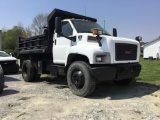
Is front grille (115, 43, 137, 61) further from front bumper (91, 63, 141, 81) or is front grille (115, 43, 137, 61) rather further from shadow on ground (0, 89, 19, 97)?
shadow on ground (0, 89, 19, 97)

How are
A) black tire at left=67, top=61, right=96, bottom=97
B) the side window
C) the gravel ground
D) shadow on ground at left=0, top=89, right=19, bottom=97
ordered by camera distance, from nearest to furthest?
the gravel ground → black tire at left=67, top=61, right=96, bottom=97 → shadow on ground at left=0, top=89, right=19, bottom=97 → the side window

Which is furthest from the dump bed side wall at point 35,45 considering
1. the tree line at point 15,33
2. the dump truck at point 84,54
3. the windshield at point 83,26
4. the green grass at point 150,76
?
the tree line at point 15,33

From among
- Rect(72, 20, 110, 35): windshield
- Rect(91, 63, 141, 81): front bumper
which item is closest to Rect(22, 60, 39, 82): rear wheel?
Rect(72, 20, 110, 35): windshield

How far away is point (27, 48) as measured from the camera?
10.6m

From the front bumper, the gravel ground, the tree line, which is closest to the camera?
the gravel ground

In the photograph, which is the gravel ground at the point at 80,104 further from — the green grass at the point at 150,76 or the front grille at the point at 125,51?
the green grass at the point at 150,76

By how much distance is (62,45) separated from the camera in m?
8.21

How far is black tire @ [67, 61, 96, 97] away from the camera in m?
6.79

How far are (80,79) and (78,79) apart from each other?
11 centimetres

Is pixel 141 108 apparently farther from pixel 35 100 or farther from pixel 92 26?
pixel 92 26

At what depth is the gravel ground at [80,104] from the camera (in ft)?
17.1

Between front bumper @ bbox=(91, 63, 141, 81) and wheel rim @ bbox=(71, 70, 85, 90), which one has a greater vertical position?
front bumper @ bbox=(91, 63, 141, 81)

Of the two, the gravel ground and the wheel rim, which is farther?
the wheel rim

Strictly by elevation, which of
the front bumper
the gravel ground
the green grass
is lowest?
the gravel ground
